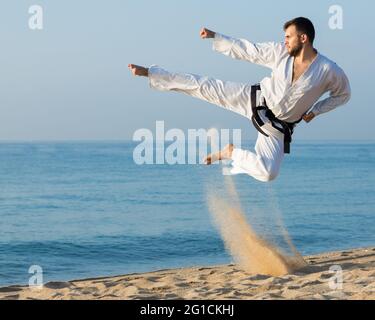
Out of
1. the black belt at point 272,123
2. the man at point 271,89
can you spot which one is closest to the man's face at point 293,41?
the man at point 271,89

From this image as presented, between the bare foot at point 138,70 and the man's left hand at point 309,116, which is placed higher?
the bare foot at point 138,70

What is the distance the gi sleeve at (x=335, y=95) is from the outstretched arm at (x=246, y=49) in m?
0.69

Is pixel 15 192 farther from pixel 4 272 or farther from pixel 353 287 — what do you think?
pixel 353 287

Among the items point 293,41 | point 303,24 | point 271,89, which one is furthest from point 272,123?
point 303,24

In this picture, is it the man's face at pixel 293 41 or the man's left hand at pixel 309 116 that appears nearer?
the man's face at pixel 293 41

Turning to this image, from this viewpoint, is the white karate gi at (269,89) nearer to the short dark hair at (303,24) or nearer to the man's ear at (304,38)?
the man's ear at (304,38)

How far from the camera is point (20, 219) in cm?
2644

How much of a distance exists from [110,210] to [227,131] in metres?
19.2

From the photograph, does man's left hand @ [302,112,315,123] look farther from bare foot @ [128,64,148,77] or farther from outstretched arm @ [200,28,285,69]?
bare foot @ [128,64,148,77]

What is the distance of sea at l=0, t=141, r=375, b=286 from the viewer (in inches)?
698

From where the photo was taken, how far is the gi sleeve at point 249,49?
873cm

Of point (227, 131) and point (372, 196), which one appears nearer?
point (227, 131)

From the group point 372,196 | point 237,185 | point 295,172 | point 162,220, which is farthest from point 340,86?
point 295,172

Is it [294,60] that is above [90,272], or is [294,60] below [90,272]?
above
